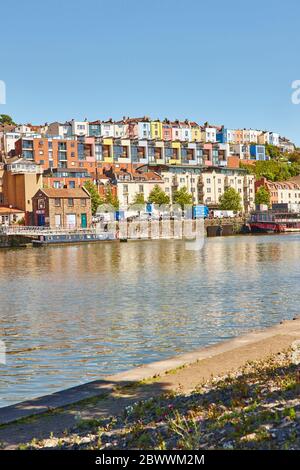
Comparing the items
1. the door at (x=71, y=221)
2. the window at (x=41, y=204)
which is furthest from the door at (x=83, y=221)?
the window at (x=41, y=204)

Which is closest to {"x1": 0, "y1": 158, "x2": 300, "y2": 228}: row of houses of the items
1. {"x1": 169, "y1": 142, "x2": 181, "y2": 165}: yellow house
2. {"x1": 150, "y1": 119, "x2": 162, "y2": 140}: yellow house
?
{"x1": 169, "y1": 142, "x2": 181, "y2": 165}: yellow house

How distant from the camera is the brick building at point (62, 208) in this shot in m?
111

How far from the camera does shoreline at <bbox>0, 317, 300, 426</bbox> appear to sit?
1300 cm

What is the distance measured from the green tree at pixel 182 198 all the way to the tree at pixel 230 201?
11396 millimetres

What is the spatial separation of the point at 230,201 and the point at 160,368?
→ 143m

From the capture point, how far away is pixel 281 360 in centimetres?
1482

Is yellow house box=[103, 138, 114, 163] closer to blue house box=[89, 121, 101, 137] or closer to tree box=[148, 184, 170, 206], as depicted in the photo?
tree box=[148, 184, 170, 206]

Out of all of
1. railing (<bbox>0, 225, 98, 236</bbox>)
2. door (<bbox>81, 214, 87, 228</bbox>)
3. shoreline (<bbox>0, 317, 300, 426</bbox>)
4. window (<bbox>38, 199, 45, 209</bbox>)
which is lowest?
shoreline (<bbox>0, 317, 300, 426</bbox>)

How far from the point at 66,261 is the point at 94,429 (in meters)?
56.4

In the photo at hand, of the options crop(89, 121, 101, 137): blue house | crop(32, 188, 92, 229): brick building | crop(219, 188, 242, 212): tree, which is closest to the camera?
crop(32, 188, 92, 229): brick building

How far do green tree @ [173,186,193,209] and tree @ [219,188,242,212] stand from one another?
37.4 ft

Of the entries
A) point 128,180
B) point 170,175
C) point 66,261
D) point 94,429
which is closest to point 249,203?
point 170,175

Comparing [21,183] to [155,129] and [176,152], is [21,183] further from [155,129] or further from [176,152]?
[155,129]

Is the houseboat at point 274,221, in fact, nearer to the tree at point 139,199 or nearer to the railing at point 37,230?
the tree at point 139,199
